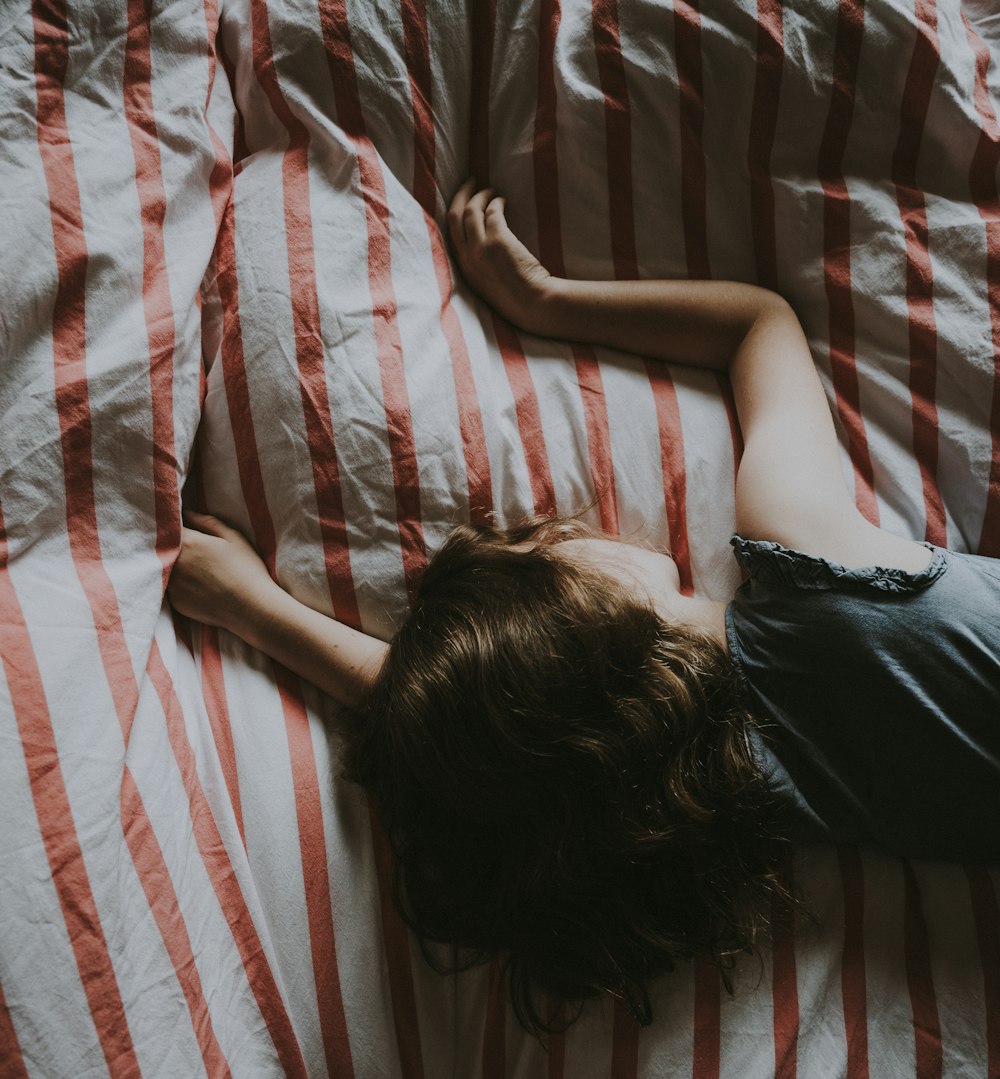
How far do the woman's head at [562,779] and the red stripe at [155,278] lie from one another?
10.1 inches

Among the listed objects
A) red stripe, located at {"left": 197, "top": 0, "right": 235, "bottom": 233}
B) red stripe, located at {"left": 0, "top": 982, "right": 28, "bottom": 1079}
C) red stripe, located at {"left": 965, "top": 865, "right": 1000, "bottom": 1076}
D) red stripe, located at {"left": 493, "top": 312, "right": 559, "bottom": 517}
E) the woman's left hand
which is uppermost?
red stripe, located at {"left": 197, "top": 0, "right": 235, "bottom": 233}

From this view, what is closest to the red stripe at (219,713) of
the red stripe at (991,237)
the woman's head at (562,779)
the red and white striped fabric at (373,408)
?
the red and white striped fabric at (373,408)

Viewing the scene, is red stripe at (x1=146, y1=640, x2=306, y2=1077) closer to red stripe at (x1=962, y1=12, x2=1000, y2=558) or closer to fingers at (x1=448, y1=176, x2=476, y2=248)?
fingers at (x1=448, y1=176, x2=476, y2=248)

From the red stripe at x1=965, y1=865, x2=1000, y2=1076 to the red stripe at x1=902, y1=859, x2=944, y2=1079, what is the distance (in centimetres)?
5

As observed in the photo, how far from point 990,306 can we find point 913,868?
0.56m

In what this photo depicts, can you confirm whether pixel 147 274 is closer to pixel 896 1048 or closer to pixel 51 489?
pixel 51 489

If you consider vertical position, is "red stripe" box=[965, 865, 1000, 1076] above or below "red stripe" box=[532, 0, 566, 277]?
below

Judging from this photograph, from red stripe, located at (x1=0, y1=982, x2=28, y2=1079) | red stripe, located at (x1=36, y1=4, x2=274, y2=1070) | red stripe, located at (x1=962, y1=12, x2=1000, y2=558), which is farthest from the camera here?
red stripe, located at (x1=962, y1=12, x2=1000, y2=558)

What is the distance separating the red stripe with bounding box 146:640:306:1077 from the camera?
78 cm

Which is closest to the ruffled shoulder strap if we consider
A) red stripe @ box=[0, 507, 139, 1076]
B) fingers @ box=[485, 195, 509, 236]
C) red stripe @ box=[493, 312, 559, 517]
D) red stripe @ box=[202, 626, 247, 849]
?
red stripe @ box=[493, 312, 559, 517]

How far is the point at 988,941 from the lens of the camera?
32.3 inches

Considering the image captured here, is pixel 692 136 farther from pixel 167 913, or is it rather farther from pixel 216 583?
pixel 167 913

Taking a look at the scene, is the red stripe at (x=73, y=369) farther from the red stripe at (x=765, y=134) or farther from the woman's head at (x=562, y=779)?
the red stripe at (x=765, y=134)

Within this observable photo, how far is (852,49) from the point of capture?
2.85 feet
